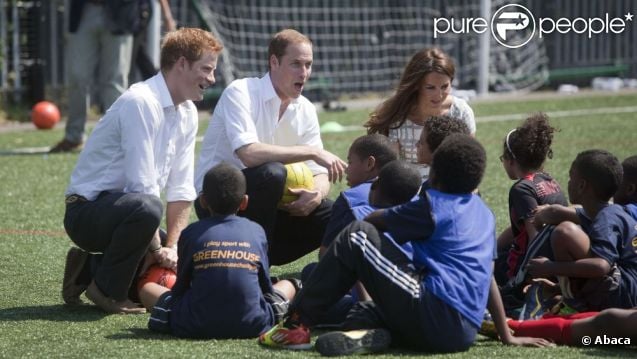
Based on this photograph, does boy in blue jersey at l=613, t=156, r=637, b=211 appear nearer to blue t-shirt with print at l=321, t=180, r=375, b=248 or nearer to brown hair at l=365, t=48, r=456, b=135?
blue t-shirt with print at l=321, t=180, r=375, b=248

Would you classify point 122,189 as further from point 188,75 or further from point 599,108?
point 599,108

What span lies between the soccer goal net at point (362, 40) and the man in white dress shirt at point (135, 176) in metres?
10.8

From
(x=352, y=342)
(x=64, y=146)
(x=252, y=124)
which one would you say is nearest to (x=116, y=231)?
(x=252, y=124)

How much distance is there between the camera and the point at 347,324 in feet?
16.5

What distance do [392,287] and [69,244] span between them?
3349 millimetres

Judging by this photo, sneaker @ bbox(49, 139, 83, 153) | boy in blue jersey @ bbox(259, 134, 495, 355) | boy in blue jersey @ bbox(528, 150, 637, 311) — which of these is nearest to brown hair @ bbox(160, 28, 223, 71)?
boy in blue jersey @ bbox(259, 134, 495, 355)

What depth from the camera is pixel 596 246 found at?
520 cm

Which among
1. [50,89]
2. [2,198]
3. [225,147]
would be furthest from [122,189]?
[50,89]

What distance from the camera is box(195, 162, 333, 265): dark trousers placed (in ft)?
20.5

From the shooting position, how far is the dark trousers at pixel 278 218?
6.25 meters

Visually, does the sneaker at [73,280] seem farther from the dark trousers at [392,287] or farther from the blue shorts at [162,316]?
the dark trousers at [392,287]

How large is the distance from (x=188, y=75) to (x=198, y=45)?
0.16 meters

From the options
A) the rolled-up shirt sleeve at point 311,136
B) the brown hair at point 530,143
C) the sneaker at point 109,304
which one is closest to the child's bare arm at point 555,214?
the brown hair at point 530,143

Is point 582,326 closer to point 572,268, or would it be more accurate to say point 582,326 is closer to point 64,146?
point 572,268
